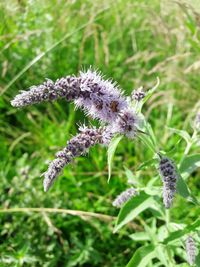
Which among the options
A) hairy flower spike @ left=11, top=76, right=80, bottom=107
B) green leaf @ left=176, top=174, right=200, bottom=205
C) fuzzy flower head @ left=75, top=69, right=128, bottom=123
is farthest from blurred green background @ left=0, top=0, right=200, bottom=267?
hairy flower spike @ left=11, top=76, right=80, bottom=107

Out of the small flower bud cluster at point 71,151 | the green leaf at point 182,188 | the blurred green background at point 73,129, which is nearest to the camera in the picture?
the small flower bud cluster at point 71,151

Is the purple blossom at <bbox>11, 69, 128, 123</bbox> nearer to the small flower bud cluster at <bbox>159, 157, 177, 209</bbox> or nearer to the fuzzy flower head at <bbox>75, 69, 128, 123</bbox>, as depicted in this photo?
the fuzzy flower head at <bbox>75, 69, 128, 123</bbox>

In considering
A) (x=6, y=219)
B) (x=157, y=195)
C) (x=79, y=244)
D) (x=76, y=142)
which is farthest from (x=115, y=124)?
(x=6, y=219)

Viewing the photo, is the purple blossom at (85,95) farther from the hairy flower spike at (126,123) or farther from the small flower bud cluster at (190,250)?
the small flower bud cluster at (190,250)

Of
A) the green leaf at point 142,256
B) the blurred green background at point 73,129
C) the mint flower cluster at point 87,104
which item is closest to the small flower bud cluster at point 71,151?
the mint flower cluster at point 87,104

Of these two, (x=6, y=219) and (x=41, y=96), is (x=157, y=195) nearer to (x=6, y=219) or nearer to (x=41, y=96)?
(x=41, y=96)

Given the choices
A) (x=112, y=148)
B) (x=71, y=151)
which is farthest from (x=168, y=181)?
(x=71, y=151)
